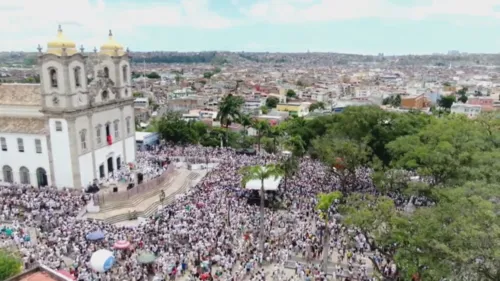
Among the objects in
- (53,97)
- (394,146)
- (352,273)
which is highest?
(53,97)

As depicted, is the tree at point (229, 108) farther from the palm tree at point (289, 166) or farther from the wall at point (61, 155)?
the wall at point (61, 155)

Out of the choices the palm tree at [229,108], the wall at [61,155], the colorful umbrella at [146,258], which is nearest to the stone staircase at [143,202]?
the wall at [61,155]

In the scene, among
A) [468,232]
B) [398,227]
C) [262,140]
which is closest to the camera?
[468,232]

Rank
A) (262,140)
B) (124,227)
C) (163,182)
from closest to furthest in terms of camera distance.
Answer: (124,227), (163,182), (262,140)

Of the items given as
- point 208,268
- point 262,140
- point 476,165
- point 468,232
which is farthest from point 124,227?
point 262,140

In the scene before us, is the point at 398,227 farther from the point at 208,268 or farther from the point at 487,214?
the point at 208,268

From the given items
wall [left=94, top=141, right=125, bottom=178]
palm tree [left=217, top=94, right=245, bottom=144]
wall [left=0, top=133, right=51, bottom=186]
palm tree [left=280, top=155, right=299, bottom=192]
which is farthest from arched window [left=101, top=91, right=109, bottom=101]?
palm tree [left=217, top=94, right=245, bottom=144]

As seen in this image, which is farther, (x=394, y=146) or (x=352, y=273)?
(x=394, y=146)

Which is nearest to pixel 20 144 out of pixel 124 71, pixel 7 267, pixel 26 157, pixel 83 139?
pixel 26 157
